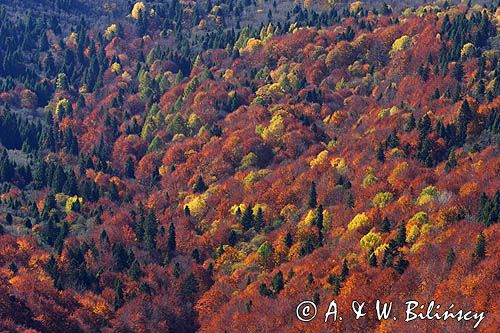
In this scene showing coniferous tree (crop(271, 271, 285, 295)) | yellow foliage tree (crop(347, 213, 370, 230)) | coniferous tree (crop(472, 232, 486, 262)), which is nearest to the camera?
coniferous tree (crop(472, 232, 486, 262))

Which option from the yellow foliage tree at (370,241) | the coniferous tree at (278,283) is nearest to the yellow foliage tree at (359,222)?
the yellow foliage tree at (370,241)

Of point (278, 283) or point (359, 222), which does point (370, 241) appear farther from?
point (278, 283)

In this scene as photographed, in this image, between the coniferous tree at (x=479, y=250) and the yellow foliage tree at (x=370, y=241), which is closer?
the coniferous tree at (x=479, y=250)

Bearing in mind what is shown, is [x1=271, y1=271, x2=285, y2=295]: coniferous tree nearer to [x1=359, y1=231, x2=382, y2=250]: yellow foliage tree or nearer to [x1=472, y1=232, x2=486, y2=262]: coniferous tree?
[x1=359, y1=231, x2=382, y2=250]: yellow foliage tree

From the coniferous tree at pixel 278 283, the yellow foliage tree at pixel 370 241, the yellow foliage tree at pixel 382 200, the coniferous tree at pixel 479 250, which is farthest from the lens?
the yellow foliage tree at pixel 382 200

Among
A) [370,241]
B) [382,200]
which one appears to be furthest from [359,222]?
[370,241]

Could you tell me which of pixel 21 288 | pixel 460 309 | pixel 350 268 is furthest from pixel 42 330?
pixel 460 309

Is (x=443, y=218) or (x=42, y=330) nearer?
(x=42, y=330)

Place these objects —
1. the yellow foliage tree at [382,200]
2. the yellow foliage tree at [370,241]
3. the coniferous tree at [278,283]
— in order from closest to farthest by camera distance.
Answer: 1. the coniferous tree at [278,283]
2. the yellow foliage tree at [370,241]
3. the yellow foliage tree at [382,200]

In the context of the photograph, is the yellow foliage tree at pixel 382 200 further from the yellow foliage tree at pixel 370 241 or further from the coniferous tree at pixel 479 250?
the coniferous tree at pixel 479 250

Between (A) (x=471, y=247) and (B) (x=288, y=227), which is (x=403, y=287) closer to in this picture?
(A) (x=471, y=247)

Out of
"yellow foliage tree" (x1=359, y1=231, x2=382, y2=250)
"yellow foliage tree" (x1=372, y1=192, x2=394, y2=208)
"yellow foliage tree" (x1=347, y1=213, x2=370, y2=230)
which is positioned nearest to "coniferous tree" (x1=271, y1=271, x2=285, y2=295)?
"yellow foliage tree" (x1=359, y1=231, x2=382, y2=250)
